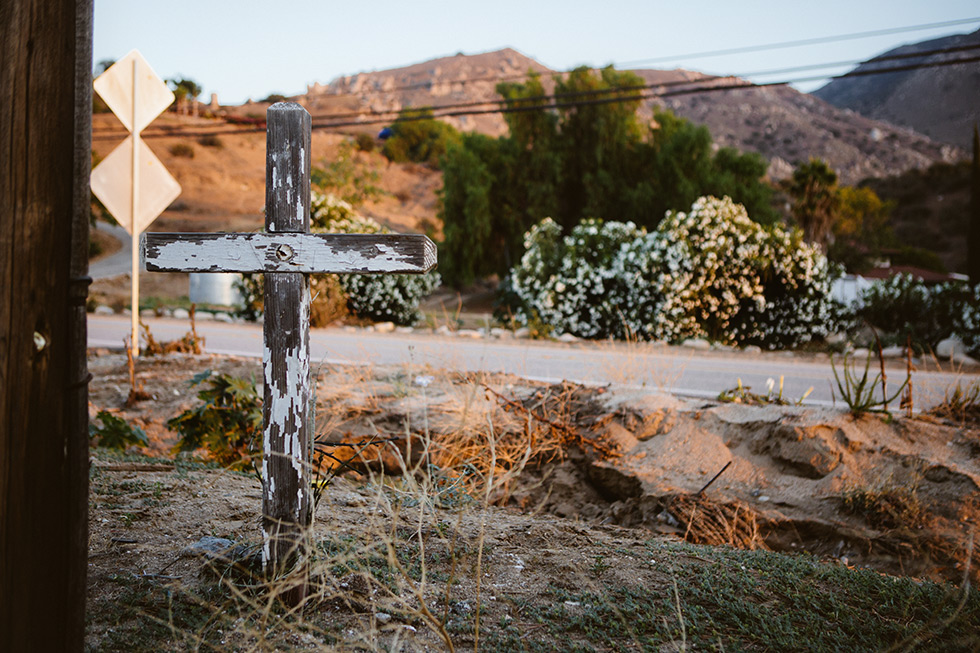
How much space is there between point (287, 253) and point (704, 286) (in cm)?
1152

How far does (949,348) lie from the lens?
453 inches

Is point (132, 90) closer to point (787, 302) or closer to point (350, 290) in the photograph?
point (350, 290)

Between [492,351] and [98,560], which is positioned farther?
[492,351]

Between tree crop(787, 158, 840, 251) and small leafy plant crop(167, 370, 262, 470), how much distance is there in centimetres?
3339

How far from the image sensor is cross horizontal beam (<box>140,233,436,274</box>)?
228cm

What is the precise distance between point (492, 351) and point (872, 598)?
7964mm

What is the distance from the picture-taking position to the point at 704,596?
7.86 ft

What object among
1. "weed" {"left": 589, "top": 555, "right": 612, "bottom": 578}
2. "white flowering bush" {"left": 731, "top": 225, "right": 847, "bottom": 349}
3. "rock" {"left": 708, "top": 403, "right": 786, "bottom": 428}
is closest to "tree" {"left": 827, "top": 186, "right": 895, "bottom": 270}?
"white flowering bush" {"left": 731, "top": 225, "right": 847, "bottom": 349}

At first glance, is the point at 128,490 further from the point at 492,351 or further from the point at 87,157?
the point at 492,351

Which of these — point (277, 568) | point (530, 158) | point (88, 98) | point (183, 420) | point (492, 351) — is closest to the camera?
point (88, 98)

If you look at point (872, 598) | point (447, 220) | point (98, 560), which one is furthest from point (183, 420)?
point (447, 220)

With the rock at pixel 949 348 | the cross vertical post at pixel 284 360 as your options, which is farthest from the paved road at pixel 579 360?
the cross vertical post at pixel 284 360

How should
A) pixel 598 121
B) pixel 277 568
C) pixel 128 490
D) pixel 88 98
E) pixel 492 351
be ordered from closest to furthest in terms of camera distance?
1. pixel 88 98
2. pixel 277 568
3. pixel 128 490
4. pixel 492 351
5. pixel 598 121

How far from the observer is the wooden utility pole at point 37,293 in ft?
5.41
